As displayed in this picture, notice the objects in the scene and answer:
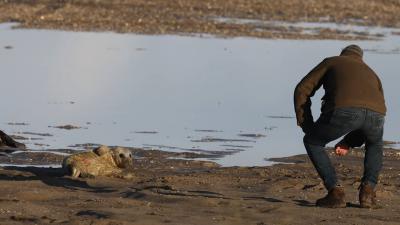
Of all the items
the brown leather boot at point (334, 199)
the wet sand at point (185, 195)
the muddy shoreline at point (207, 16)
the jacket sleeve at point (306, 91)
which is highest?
the muddy shoreline at point (207, 16)

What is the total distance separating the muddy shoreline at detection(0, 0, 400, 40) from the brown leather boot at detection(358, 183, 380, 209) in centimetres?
2270

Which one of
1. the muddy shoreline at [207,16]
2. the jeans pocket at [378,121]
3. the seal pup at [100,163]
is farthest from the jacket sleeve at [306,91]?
the muddy shoreline at [207,16]

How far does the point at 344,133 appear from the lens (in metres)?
10.5

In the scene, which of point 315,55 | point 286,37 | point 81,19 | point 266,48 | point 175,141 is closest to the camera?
point 175,141

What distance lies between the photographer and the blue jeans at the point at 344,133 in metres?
10.4

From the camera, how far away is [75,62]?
2497 centimetres

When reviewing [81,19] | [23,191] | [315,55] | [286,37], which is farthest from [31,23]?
[23,191]

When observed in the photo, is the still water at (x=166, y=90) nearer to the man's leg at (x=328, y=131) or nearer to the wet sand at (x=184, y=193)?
the wet sand at (x=184, y=193)

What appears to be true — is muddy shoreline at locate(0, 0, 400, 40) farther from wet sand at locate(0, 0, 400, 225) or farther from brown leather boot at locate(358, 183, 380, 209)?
brown leather boot at locate(358, 183, 380, 209)

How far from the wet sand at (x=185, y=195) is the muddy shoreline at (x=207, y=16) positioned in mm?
19810

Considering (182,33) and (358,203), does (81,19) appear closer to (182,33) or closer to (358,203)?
(182,33)

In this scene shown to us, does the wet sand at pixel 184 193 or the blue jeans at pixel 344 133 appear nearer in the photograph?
the wet sand at pixel 184 193

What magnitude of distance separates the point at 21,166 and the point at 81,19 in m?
23.4

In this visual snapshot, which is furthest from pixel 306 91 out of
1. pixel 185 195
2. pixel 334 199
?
pixel 185 195
